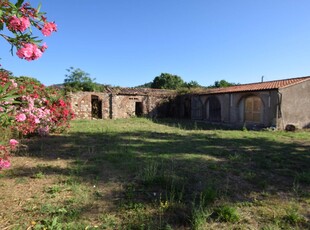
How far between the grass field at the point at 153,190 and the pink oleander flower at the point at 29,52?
6.59 ft

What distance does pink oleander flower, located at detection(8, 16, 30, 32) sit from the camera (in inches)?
88.9

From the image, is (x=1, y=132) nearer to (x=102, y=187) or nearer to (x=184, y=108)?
(x=102, y=187)

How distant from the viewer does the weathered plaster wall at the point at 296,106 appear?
1384 centimetres

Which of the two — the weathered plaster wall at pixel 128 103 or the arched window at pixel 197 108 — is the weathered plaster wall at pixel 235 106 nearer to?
the arched window at pixel 197 108

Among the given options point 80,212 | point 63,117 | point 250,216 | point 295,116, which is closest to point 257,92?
point 295,116

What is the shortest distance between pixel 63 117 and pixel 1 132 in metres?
3.37

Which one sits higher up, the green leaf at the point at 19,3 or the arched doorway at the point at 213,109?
the green leaf at the point at 19,3

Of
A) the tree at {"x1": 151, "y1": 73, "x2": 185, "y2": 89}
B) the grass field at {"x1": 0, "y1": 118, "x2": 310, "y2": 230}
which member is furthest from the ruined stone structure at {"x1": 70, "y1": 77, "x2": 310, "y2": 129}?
the tree at {"x1": 151, "y1": 73, "x2": 185, "y2": 89}

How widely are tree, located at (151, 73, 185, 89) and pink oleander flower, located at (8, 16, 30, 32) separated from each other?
39838 millimetres

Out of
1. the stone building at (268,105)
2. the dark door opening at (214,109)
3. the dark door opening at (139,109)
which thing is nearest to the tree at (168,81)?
the dark door opening at (139,109)

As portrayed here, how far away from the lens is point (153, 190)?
4059mm

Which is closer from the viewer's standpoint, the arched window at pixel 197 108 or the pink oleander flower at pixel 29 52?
the pink oleander flower at pixel 29 52

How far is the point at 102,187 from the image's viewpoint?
13.7ft

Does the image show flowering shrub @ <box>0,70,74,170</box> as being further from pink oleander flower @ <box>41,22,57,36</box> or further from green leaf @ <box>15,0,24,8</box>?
green leaf @ <box>15,0,24,8</box>
